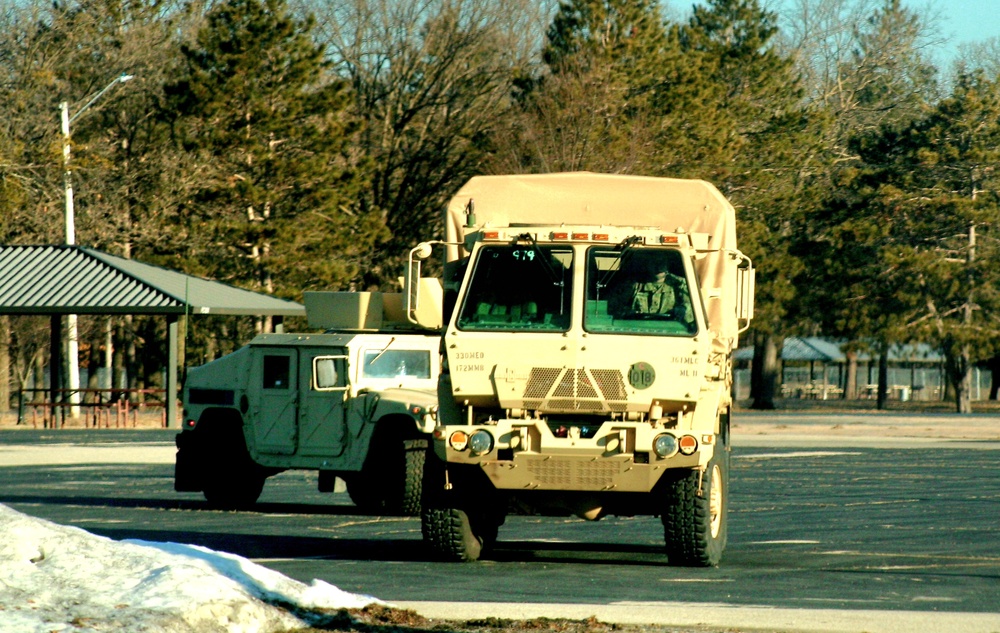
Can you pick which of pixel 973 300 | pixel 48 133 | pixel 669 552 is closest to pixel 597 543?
pixel 669 552

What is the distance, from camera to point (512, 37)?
61.8 metres

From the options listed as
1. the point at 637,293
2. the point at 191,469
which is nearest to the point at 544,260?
the point at 637,293

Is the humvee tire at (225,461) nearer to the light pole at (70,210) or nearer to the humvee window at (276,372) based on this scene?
the humvee window at (276,372)

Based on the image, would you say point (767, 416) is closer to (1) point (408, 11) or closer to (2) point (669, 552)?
(1) point (408, 11)

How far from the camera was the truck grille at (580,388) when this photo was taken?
42.9 feet

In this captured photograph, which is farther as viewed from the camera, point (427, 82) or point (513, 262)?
point (427, 82)

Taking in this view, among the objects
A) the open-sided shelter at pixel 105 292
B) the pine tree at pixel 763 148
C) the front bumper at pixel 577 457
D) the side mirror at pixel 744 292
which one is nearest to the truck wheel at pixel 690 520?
the front bumper at pixel 577 457

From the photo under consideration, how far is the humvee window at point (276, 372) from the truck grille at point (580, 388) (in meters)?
A: 6.73

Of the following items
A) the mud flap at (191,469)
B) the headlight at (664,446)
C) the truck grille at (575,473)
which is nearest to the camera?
the headlight at (664,446)

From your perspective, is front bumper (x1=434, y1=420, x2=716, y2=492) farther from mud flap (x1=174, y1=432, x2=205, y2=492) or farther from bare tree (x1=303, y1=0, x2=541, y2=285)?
bare tree (x1=303, y1=0, x2=541, y2=285)

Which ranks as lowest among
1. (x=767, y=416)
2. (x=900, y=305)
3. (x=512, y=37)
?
(x=767, y=416)

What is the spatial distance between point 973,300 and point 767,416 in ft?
38.1

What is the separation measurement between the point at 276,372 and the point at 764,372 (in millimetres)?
54781

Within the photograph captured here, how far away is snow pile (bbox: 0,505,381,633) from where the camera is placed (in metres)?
9.05
